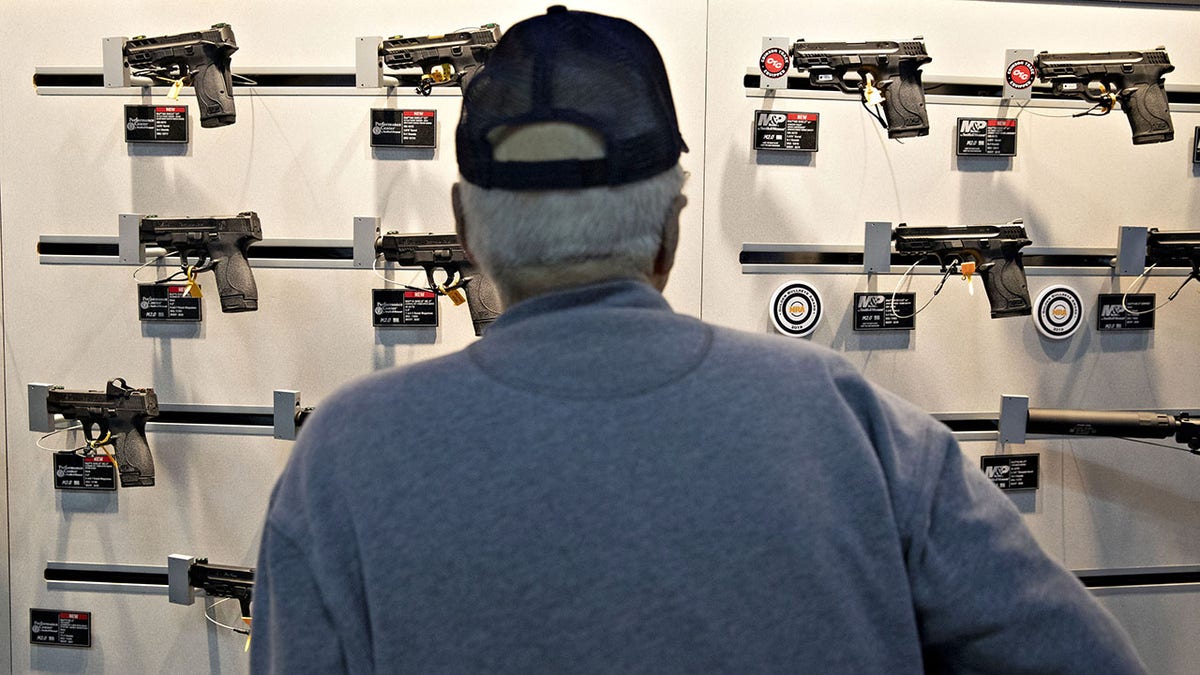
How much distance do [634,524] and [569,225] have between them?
0.30 metres

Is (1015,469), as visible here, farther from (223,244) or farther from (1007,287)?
(223,244)

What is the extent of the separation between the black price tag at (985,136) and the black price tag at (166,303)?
8.75ft

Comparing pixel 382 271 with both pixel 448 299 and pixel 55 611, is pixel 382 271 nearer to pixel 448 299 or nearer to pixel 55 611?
pixel 448 299

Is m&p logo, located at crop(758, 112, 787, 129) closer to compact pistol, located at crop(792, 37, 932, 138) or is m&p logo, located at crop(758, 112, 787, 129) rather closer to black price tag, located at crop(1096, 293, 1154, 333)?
compact pistol, located at crop(792, 37, 932, 138)

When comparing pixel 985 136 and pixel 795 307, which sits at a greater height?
pixel 985 136

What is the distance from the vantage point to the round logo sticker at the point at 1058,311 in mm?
3146

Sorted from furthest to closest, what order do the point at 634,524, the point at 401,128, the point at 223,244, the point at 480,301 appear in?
the point at 401,128 → the point at 223,244 → the point at 480,301 → the point at 634,524

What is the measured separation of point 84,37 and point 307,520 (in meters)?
2.96

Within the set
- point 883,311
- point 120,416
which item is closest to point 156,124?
point 120,416

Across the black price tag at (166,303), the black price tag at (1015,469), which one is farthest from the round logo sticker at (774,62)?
the black price tag at (166,303)

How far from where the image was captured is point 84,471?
3150 millimetres

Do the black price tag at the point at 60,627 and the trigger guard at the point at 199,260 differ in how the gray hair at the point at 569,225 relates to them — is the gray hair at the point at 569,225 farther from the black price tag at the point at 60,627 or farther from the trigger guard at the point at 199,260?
the black price tag at the point at 60,627

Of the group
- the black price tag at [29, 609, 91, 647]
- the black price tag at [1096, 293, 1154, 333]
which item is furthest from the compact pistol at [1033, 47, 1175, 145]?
the black price tag at [29, 609, 91, 647]

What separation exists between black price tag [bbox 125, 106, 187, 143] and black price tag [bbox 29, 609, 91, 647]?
167 cm
